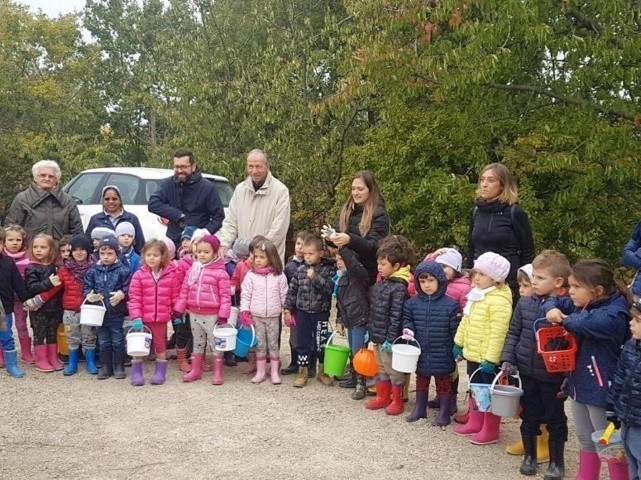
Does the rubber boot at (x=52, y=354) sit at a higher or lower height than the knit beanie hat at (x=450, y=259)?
lower

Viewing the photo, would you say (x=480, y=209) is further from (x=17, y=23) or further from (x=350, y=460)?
(x=17, y=23)

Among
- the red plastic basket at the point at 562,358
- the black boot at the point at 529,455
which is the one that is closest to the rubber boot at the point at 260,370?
the black boot at the point at 529,455

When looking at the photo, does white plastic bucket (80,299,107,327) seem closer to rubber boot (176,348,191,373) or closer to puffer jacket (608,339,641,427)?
rubber boot (176,348,191,373)

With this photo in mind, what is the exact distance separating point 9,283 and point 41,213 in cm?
83

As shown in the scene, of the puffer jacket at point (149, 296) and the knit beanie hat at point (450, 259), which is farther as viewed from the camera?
the puffer jacket at point (149, 296)

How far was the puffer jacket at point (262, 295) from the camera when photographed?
20.1 feet

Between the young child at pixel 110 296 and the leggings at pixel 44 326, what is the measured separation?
51 centimetres

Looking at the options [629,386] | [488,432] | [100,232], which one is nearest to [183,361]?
[100,232]

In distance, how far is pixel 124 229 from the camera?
21.6 feet

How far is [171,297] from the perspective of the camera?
6.20 metres

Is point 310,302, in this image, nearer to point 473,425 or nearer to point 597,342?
point 473,425

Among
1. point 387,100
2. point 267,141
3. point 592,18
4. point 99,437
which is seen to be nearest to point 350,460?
point 99,437

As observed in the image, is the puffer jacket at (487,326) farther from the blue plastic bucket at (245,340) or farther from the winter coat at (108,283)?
the winter coat at (108,283)

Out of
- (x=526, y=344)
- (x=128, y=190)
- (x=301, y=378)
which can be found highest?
(x=128, y=190)
